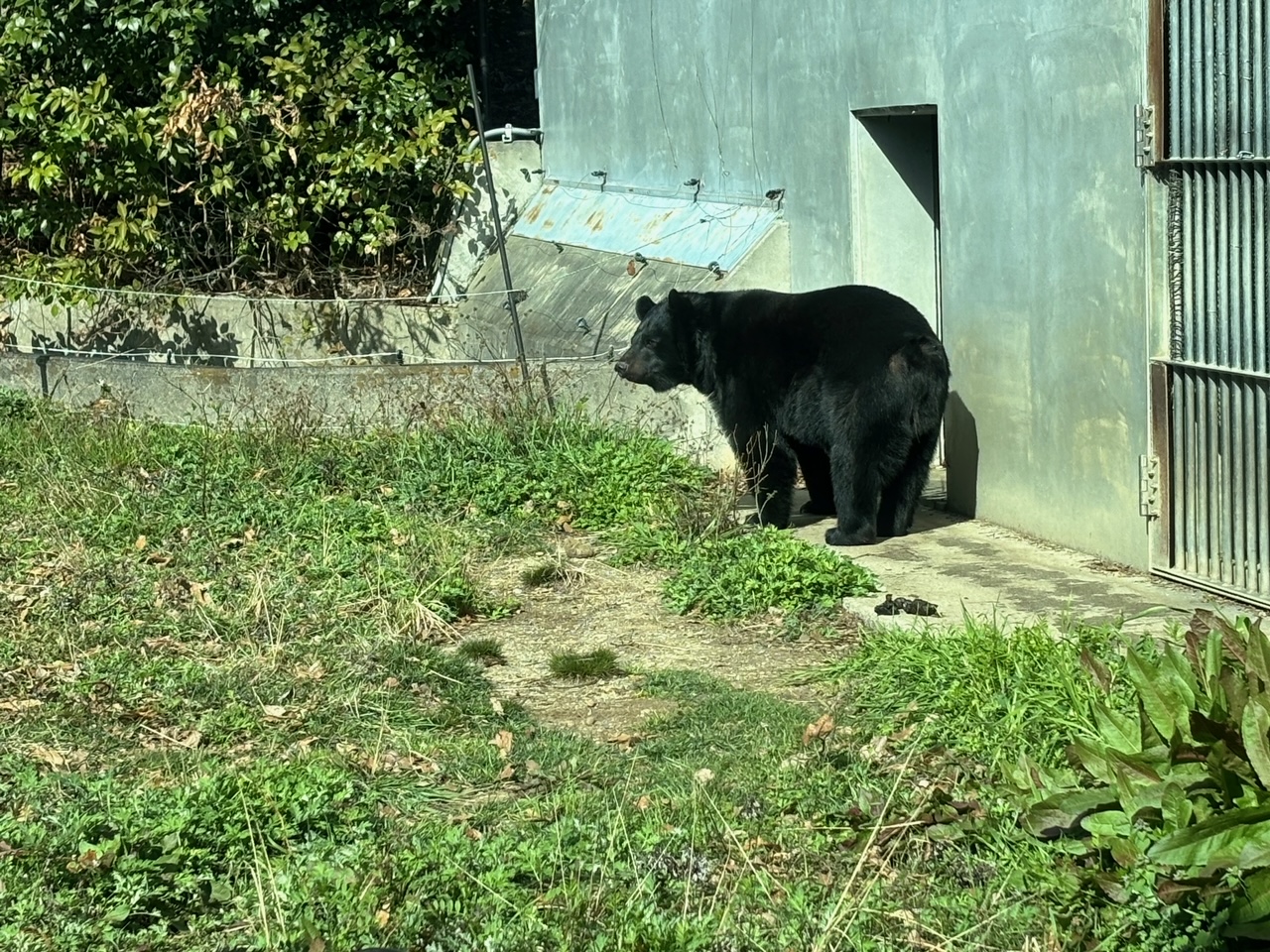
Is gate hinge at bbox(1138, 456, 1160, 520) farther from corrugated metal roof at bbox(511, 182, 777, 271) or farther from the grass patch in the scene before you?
corrugated metal roof at bbox(511, 182, 777, 271)

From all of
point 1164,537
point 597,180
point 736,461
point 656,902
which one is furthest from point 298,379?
point 656,902

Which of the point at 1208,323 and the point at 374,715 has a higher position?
the point at 1208,323

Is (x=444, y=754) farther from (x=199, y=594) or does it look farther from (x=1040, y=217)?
(x=1040, y=217)

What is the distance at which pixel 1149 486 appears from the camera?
295 inches

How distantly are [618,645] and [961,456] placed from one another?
3084 millimetres

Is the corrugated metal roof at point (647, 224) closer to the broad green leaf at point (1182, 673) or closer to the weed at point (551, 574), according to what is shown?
the weed at point (551, 574)

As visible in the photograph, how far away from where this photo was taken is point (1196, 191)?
7.09 metres

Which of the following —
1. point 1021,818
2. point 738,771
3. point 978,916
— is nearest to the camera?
point 978,916

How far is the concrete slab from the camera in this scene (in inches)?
273

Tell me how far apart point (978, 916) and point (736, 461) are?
201 inches

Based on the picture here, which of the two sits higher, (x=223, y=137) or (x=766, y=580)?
(x=223, y=137)

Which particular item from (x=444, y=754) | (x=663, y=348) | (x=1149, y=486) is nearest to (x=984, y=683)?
(x=444, y=754)

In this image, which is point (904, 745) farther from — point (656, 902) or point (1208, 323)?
point (1208, 323)

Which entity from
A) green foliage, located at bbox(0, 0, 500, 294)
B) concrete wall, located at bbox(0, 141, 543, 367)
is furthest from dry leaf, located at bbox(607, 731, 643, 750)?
green foliage, located at bbox(0, 0, 500, 294)
